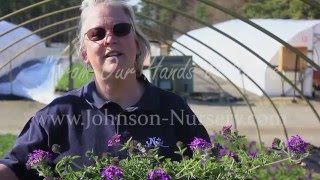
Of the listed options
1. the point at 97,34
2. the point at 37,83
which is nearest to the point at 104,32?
the point at 97,34

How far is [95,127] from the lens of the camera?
199 centimetres

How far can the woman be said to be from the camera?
1.95 metres

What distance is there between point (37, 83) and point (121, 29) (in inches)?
502

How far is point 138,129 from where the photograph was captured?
2.01 m

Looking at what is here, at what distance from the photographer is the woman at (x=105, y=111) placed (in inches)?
76.7

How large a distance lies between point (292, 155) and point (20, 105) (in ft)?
37.8

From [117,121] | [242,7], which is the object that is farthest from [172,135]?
[242,7]

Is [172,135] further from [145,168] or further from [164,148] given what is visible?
[145,168]

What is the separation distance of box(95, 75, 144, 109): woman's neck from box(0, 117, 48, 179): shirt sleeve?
27 centimetres

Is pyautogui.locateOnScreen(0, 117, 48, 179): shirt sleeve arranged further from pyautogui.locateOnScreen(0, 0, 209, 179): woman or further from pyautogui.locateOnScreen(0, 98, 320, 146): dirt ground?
pyautogui.locateOnScreen(0, 98, 320, 146): dirt ground

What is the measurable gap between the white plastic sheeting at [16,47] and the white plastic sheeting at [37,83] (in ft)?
1.37

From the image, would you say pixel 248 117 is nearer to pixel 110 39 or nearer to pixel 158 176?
pixel 110 39

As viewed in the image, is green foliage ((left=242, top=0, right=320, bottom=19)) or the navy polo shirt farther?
green foliage ((left=242, top=0, right=320, bottom=19))

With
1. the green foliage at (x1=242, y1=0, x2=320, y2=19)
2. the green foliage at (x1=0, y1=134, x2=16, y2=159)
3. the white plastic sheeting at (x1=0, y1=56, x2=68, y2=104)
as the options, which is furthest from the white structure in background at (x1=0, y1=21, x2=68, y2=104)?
the green foliage at (x1=242, y1=0, x2=320, y2=19)
